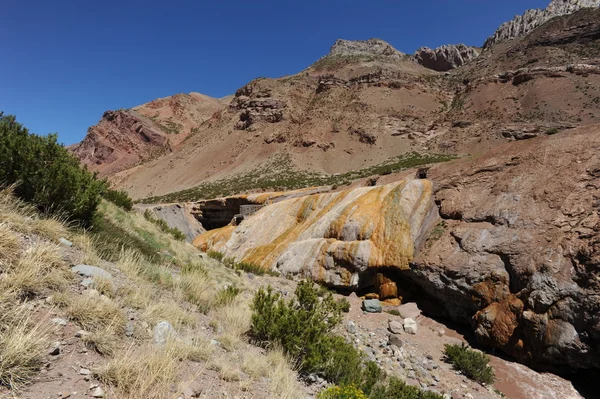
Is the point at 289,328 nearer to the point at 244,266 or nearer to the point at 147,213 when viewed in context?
the point at 244,266

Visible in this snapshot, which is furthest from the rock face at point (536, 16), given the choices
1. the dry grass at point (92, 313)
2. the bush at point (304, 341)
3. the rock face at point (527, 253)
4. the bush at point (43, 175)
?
the dry grass at point (92, 313)

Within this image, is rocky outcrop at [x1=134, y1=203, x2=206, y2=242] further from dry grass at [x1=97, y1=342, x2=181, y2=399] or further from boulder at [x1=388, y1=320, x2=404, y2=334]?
dry grass at [x1=97, y1=342, x2=181, y2=399]

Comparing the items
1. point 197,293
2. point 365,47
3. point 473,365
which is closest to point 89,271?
point 197,293

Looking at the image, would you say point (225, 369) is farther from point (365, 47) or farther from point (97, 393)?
point (365, 47)

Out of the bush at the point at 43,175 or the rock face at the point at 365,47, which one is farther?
the rock face at the point at 365,47

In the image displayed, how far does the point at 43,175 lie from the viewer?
6.01 metres

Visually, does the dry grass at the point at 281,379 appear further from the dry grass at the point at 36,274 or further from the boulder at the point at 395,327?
the boulder at the point at 395,327

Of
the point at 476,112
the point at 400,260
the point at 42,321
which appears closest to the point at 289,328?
the point at 42,321

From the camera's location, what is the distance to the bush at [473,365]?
8109 mm

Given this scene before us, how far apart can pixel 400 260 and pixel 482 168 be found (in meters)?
5.39

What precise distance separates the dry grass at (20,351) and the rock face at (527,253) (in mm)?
10515

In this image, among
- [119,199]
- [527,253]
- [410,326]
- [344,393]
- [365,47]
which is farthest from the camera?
[365,47]

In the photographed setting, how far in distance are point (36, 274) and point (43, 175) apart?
3.29 meters

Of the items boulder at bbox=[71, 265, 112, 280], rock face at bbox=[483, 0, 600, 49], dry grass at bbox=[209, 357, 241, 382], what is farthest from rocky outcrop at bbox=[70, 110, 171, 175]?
rock face at bbox=[483, 0, 600, 49]
